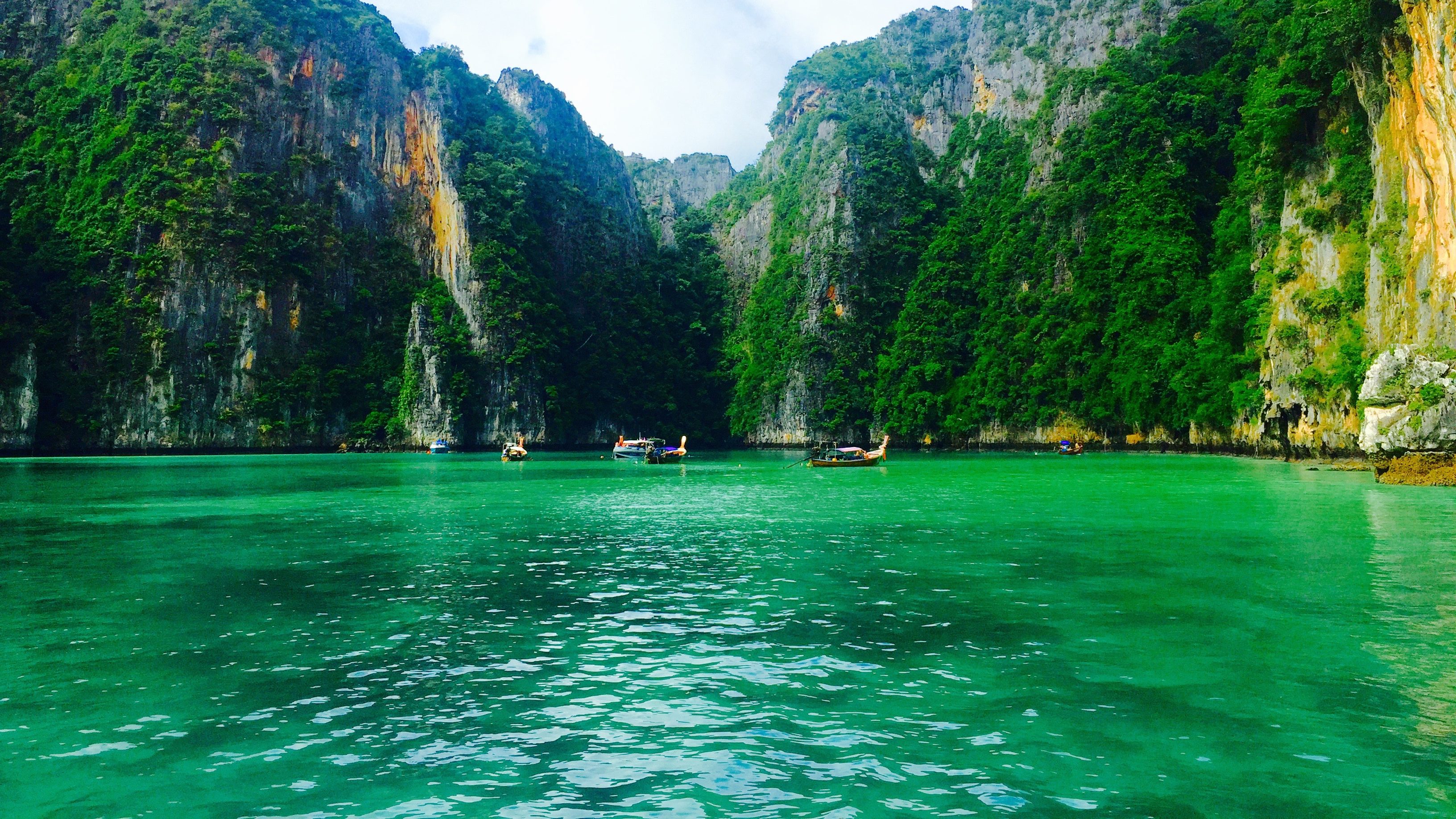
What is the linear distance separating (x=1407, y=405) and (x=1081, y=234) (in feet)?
183

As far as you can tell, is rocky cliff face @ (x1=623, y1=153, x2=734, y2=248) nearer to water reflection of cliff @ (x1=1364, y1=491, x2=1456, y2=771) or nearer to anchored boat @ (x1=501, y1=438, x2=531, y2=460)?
anchored boat @ (x1=501, y1=438, x2=531, y2=460)

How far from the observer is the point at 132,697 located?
28.2ft

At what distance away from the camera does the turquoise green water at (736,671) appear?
6391 mm

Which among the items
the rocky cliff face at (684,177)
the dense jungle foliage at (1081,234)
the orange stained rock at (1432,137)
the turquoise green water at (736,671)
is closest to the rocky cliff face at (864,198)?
the dense jungle foliage at (1081,234)

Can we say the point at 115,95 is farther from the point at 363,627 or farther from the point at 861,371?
the point at 363,627

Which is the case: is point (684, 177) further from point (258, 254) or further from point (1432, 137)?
point (1432, 137)

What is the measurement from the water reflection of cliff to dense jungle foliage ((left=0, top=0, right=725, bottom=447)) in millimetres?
87605

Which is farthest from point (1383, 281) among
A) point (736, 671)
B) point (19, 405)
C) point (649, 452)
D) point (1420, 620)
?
point (19, 405)

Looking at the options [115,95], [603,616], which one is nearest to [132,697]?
[603,616]

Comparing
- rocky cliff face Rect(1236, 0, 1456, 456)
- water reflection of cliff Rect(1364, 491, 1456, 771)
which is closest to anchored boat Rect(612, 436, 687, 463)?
rocky cliff face Rect(1236, 0, 1456, 456)

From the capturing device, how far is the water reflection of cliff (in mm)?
7520

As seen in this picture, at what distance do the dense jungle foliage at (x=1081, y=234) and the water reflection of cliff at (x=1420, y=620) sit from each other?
2948cm

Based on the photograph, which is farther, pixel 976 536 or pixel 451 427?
pixel 451 427

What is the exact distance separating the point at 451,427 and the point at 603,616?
86.7 meters
